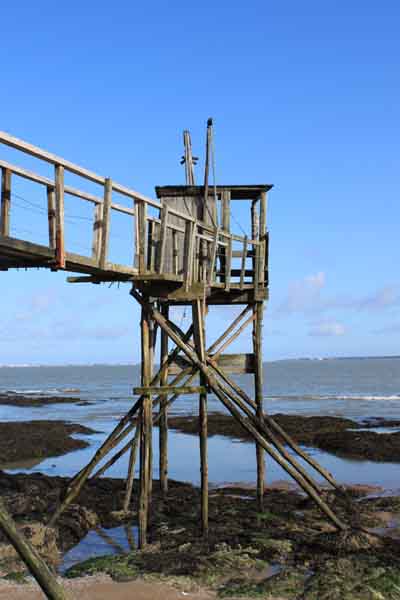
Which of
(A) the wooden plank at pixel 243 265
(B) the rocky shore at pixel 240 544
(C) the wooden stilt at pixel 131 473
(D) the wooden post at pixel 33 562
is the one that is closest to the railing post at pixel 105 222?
(D) the wooden post at pixel 33 562

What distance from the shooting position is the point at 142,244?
10.4 metres

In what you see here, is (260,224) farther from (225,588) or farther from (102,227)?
(225,588)

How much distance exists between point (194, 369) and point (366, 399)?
1835 inches

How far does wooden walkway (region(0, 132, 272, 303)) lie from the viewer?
24.9 feet

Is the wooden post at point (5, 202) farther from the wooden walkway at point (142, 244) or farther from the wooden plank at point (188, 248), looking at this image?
the wooden plank at point (188, 248)

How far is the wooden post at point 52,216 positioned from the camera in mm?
8016

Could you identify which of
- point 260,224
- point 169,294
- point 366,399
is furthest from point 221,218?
point 366,399

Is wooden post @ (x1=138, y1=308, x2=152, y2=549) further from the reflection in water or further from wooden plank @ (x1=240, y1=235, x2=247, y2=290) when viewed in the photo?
wooden plank @ (x1=240, y1=235, x2=247, y2=290)

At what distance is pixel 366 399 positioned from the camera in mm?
55344

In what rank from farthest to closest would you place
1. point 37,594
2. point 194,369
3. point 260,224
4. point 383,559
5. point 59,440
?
point 59,440 → point 260,224 → point 194,369 → point 383,559 → point 37,594

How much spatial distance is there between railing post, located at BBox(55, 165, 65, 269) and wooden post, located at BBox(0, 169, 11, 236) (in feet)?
2.25

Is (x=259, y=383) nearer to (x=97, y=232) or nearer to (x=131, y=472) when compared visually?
(x=131, y=472)

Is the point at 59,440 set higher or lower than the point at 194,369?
lower

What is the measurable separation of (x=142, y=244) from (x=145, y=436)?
348cm
